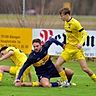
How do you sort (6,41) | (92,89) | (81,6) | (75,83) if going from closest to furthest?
(92,89)
(75,83)
(6,41)
(81,6)

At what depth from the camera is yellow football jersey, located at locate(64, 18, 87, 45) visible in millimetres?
16516

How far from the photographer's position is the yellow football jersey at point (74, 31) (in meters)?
16.5

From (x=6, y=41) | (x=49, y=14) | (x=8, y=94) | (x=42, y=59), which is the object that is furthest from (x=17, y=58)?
(x=49, y=14)

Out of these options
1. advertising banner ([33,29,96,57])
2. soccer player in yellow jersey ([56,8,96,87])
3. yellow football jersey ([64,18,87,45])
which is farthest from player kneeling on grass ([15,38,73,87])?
advertising banner ([33,29,96,57])

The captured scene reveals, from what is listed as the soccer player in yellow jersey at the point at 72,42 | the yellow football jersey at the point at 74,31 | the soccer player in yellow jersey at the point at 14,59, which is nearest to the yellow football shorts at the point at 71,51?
the soccer player in yellow jersey at the point at 72,42

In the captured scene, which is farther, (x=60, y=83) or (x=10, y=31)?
(x=10, y=31)

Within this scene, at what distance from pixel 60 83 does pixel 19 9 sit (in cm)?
1754

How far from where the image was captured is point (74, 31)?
54.5 ft

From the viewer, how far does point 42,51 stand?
16.5 meters

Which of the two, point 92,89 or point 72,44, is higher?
point 72,44

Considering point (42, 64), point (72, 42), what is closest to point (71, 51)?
point (72, 42)

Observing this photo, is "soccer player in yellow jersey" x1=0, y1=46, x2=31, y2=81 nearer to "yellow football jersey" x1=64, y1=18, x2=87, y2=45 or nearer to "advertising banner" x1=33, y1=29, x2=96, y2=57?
"yellow football jersey" x1=64, y1=18, x2=87, y2=45

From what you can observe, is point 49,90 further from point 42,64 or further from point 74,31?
point 74,31

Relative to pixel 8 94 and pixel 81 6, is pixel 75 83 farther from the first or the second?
pixel 81 6
